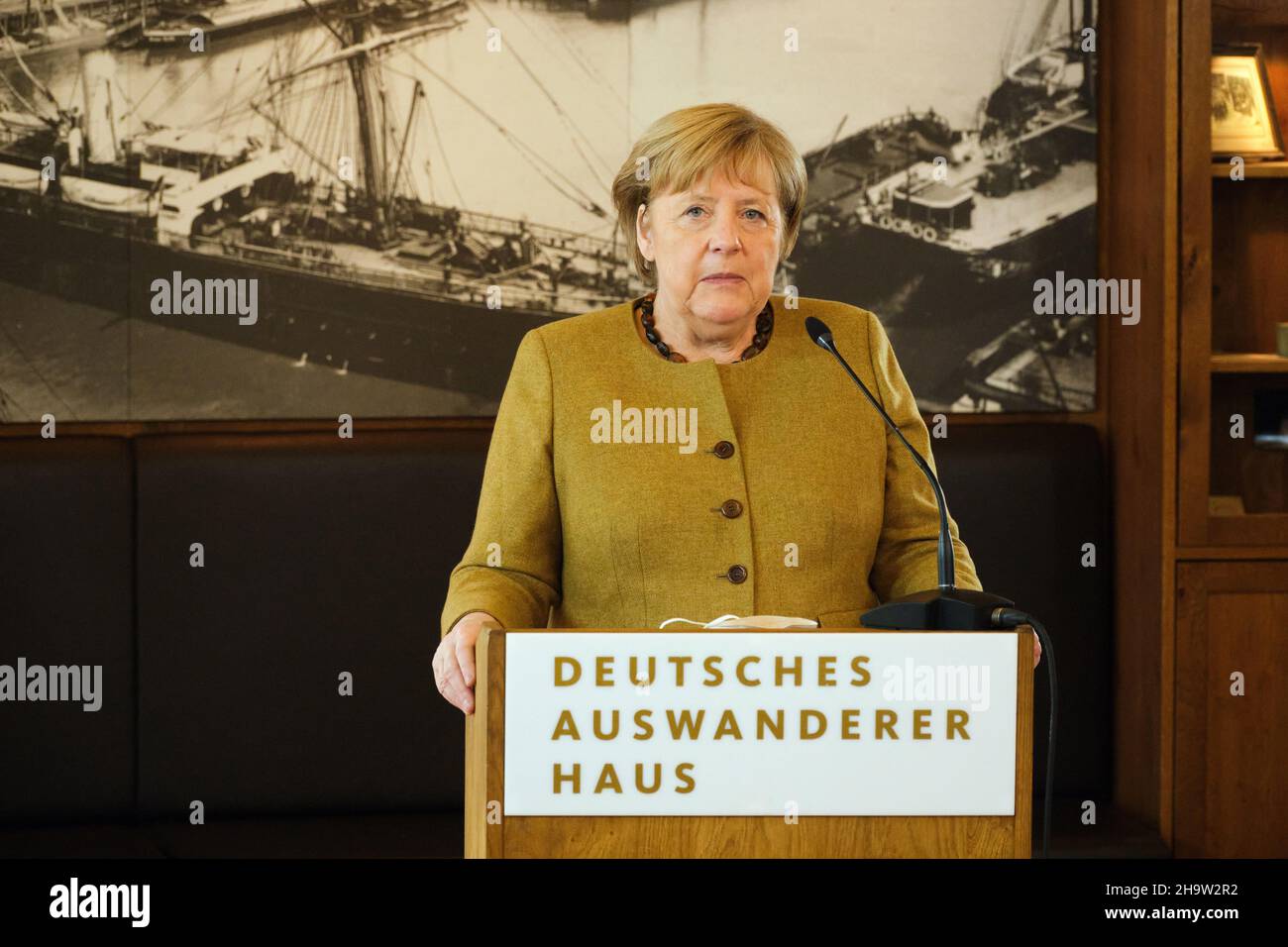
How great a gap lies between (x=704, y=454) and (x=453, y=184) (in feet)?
4.48

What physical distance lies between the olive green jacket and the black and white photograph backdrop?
1110 mm

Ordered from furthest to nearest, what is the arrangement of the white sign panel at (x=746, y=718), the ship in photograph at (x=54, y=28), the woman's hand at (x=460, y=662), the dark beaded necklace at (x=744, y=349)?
the ship in photograph at (x=54, y=28) < the dark beaded necklace at (x=744, y=349) < the woman's hand at (x=460, y=662) < the white sign panel at (x=746, y=718)

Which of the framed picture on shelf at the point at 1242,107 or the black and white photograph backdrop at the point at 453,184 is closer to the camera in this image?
the framed picture on shelf at the point at 1242,107

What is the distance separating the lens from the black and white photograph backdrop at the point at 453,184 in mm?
2828

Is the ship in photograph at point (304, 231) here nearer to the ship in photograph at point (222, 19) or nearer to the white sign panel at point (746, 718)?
the ship in photograph at point (222, 19)

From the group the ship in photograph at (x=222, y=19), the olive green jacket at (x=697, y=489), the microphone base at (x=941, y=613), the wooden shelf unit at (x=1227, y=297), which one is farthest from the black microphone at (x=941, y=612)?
the ship in photograph at (x=222, y=19)

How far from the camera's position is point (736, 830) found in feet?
4.15

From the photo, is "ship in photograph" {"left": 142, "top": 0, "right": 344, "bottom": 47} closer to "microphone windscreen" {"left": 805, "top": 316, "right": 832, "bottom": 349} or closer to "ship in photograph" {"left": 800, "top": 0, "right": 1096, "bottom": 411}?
"ship in photograph" {"left": 800, "top": 0, "right": 1096, "bottom": 411}

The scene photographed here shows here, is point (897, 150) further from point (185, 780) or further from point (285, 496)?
point (185, 780)

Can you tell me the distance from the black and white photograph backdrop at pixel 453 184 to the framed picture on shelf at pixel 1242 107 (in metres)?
0.32

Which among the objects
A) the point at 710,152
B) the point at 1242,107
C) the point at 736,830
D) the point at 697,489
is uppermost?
the point at 1242,107

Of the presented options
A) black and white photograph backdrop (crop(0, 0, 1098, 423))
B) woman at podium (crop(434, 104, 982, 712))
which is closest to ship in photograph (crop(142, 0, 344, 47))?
black and white photograph backdrop (crop(0, 0, 1098, 423))

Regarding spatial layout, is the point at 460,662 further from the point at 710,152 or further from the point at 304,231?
the point at 304,231

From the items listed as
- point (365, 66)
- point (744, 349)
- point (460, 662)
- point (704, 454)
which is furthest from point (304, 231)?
point (460, 662)
